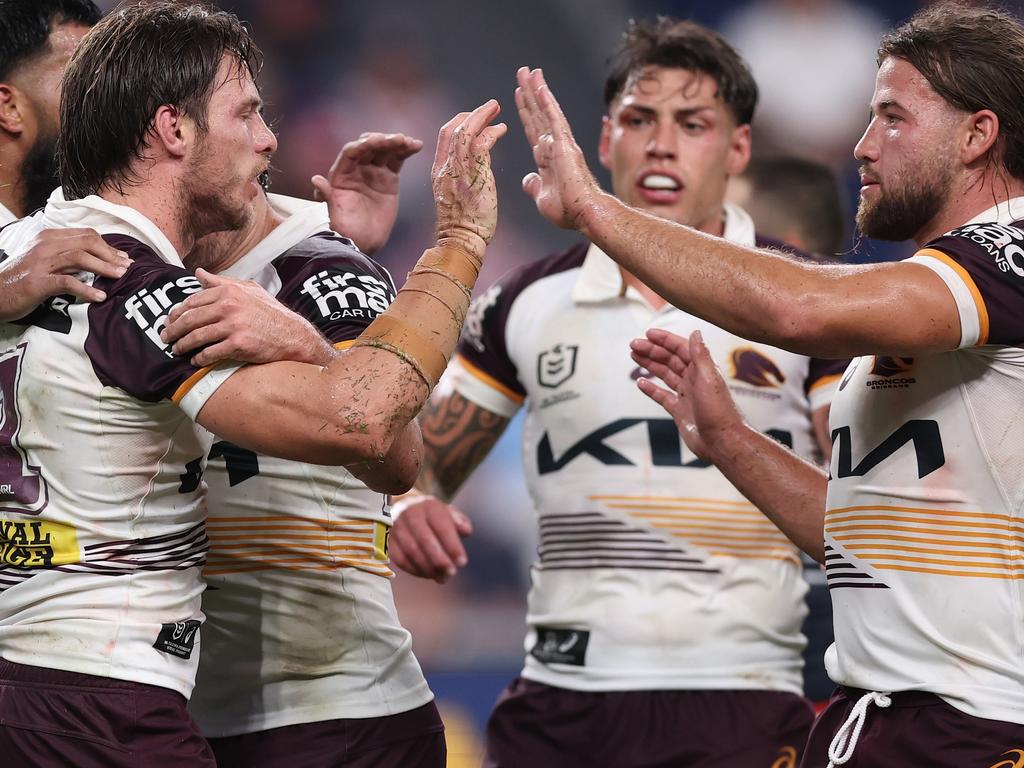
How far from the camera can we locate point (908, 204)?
107 inches

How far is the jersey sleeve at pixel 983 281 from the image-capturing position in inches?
91.3

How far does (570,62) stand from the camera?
27.0 ft

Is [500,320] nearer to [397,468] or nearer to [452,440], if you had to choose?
[452,440]

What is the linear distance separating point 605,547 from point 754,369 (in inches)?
25.4

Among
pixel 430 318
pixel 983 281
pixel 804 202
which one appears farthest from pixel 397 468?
pixel 804 202

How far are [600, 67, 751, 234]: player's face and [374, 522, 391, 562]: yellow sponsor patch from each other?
1.56 meters

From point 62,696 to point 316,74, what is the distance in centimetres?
633

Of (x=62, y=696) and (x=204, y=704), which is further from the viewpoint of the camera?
(x=204, y=704)

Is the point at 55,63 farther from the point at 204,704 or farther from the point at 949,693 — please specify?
the point at 949,693

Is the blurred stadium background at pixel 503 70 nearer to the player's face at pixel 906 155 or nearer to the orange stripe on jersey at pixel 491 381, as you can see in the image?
the orange stripe on jersey at pixel 491 381

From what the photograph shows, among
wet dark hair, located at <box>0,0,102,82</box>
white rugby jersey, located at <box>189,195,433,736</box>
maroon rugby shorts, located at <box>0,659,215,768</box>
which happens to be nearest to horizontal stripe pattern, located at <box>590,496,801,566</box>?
white rugby jersey, located at <box>189,195,433,736</box>

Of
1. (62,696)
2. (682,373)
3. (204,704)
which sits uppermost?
(682,373)

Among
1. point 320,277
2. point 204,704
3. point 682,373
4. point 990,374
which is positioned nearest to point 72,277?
point 320,277

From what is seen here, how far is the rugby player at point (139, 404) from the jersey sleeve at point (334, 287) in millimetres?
223
